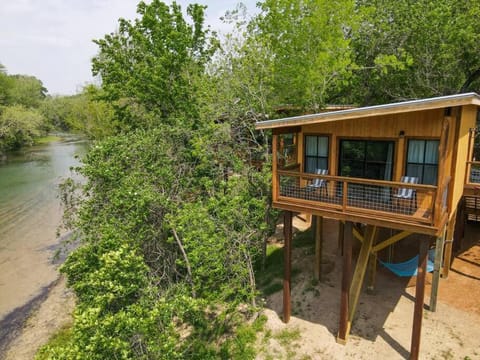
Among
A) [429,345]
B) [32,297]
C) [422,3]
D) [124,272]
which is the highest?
[422,3]

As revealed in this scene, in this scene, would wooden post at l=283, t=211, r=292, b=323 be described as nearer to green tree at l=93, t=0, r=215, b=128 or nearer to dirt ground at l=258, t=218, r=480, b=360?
dirt ground at l=258, t=218, r=480, b=360

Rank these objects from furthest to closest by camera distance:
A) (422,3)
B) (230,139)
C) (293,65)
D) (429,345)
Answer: (293,65) < (422,3) < (230,139) < (429,345)

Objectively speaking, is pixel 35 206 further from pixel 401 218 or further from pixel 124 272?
pixel 401 218

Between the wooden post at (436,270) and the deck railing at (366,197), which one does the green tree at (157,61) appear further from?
the wooden post at (436,270)

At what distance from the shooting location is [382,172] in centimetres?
895

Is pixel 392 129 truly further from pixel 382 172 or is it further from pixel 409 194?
pixel 409 194

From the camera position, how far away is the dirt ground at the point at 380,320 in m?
8.40

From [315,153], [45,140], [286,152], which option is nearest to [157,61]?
[286,152]

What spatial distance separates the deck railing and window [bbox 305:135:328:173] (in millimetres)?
540

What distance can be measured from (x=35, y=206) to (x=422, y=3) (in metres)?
29.1

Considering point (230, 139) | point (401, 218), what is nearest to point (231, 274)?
point (230, 139)

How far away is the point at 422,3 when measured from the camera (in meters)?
16.0

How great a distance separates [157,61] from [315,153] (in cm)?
1169

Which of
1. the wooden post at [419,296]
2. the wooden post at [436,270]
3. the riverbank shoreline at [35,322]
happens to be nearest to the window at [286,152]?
the wooden post at [436,270]
